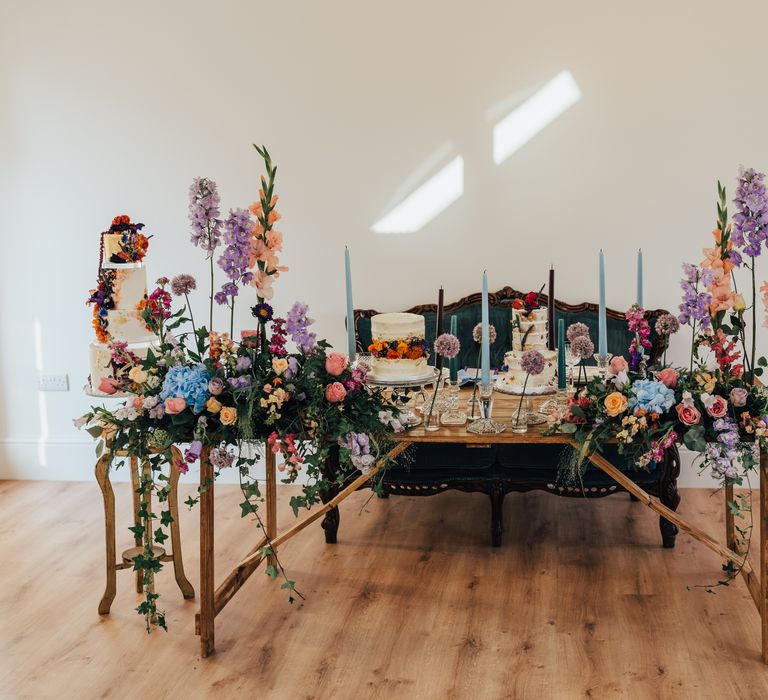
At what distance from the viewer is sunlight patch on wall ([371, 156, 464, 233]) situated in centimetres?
420

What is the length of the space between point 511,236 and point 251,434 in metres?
2.04

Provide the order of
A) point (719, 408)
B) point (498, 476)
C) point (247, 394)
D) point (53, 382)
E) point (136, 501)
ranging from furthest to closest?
point (53, 382)
point (498, 476)
point (136, 501)
point (247, 394)
point (719, 408)

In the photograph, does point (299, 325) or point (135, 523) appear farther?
point (135, 523)

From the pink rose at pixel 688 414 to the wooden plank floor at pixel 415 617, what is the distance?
0.77m

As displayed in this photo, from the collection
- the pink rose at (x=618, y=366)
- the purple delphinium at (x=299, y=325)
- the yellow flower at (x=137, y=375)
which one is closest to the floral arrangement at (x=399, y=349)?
the purple delphinium at (x=299, y=325)

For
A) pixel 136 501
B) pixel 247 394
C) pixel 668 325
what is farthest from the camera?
pixel 136 501

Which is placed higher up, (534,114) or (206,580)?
(534,114)

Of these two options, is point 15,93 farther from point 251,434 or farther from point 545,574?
point 545,574

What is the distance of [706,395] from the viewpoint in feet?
8.34

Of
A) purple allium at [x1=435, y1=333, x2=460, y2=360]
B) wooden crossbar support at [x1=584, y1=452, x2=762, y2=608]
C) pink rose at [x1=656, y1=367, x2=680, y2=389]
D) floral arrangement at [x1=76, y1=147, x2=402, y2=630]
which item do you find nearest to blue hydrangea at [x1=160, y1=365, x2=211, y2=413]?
floral arrangement at [x1=76, y1=147, x2=402, y2=630]

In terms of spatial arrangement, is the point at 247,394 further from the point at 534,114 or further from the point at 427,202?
the point at 534,114

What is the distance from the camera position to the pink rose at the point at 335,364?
8.70 feet

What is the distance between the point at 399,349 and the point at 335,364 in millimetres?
247

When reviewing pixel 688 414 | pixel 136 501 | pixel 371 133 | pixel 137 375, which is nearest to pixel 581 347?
pixel 688 414
